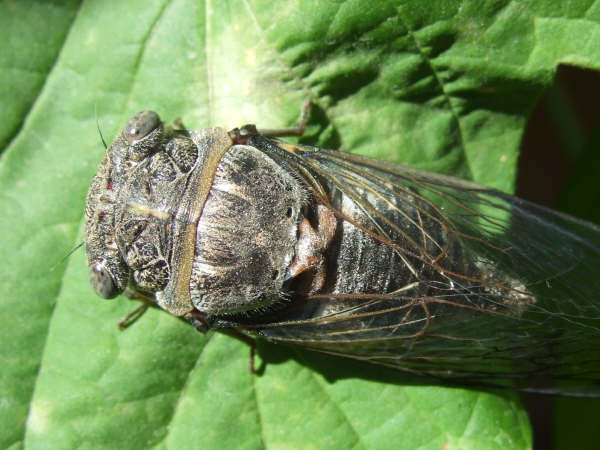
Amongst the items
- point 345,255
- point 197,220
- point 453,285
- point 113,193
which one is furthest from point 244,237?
point 453,285

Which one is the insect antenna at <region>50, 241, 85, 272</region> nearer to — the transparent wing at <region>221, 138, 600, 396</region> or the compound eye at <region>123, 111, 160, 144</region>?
the compound eye at <region>123, 111, 160, 144</region>

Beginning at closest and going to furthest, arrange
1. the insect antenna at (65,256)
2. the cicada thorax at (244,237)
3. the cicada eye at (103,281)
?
A: the cicada thorax at (244,237), the cicada eye at (103,281), the insect antenna at (65,256)

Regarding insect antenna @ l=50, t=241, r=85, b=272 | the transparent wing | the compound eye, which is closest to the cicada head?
the compound eye

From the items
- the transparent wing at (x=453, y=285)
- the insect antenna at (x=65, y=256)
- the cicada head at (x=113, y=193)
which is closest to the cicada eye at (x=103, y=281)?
the cicada head at (x=113, y=193)

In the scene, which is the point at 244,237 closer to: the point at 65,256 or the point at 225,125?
the point at 225,125

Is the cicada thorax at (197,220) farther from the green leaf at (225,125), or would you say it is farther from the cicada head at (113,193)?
the green leaf at (225,125)

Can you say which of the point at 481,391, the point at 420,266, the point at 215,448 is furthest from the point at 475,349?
the point at 215,448

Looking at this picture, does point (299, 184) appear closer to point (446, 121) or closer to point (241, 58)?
point (241, 58)
